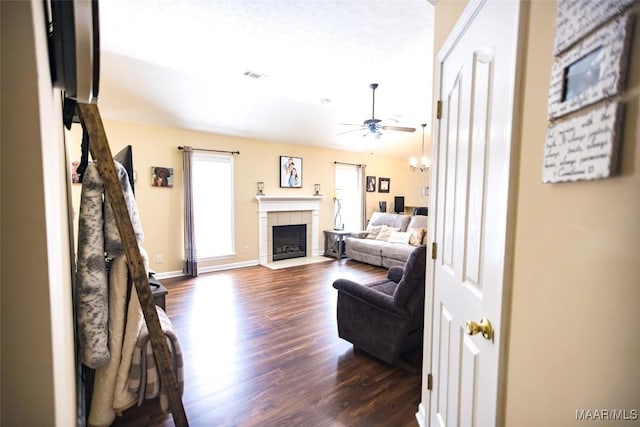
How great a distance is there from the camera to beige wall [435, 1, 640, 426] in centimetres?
52

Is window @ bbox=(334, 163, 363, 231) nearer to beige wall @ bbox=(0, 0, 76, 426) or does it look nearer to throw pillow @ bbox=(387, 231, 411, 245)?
throw pillow @ bbox=(387, 231, 411, 245)

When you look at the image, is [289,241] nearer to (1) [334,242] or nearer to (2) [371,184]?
(1) [334,242]

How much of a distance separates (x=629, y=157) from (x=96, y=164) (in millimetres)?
1792

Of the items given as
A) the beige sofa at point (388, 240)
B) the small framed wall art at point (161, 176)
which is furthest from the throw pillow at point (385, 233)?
the small framed wall art at point (161, 176)

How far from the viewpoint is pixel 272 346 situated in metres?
2.61

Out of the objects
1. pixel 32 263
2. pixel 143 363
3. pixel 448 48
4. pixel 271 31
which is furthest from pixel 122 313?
pixel 271 31

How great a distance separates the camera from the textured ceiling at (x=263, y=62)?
2.40 meters

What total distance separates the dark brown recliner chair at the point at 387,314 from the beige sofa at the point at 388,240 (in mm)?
2838

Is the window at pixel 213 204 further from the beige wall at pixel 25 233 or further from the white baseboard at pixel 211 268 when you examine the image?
the beige wall at pixel 25 233

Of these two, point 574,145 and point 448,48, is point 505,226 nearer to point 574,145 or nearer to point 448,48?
point 574,145

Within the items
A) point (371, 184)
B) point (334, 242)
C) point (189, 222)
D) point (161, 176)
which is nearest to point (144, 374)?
point (189, 222)

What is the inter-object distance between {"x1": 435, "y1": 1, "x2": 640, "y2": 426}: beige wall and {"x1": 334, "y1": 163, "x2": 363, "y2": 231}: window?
6.28 meters

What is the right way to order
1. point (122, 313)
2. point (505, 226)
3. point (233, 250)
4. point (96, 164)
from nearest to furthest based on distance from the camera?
1. point (505, 226)
2. point (96, 164)
3. point (122, 313)
4. point (233, 250)

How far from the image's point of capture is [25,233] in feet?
1.85
